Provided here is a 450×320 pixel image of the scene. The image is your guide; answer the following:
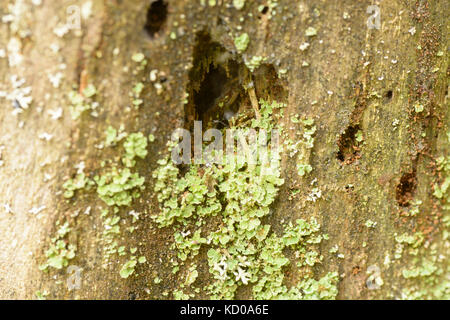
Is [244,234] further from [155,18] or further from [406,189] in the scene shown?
[155,18]

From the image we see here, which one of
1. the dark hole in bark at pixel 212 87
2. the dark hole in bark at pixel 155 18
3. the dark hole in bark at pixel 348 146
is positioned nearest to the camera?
the dark hole in bark at pixel 155 18

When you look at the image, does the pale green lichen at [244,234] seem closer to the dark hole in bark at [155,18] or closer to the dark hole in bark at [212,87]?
the dark hole in bark at [212,87]

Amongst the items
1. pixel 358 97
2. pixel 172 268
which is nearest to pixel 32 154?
pixel 172 268

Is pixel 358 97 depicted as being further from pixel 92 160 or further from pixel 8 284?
pixel 8 284

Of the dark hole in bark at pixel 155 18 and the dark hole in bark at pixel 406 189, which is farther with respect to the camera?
the dark hole in bark at pixel 406 189

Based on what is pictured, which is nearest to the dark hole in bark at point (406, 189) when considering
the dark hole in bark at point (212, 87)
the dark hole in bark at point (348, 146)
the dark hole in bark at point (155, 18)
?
the dark hole in bark at point (348, 146)

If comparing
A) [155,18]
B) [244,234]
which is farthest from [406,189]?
[155,18]

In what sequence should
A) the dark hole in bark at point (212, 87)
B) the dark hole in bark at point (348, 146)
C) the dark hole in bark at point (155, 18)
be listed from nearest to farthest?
the dark hole in bark at point (155, 18) → the dark hole in bark at point (212, 87) → the dark hole in bark at point (348, 146)

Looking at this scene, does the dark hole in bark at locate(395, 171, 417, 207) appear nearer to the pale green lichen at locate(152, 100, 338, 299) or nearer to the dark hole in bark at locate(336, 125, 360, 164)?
the dark hole in bark at locate(336, 125, 360, 164)

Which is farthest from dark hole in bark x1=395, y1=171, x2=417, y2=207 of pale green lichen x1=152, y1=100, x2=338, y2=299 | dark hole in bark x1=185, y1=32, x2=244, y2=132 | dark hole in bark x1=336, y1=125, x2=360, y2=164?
dark hole in bark x1=185, y1=32, x2=244, y2=132
